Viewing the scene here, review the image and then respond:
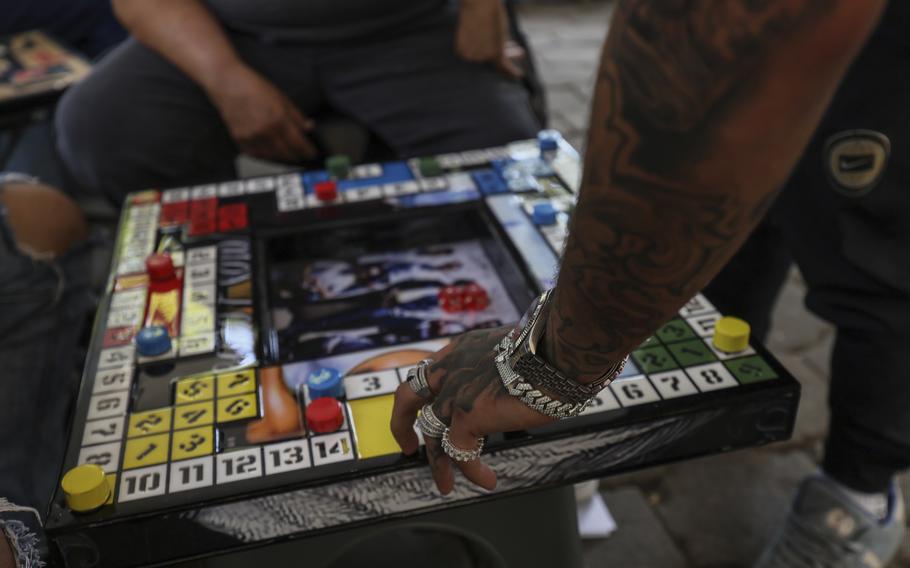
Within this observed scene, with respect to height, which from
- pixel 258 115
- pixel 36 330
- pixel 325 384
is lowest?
pixel 36 330

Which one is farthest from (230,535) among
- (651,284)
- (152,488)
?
(651,284)

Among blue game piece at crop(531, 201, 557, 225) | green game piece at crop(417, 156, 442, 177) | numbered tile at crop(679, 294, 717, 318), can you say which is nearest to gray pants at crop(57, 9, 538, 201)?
green game piece at crop(417, 156, 442, 177)

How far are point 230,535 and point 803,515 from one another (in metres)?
0.67

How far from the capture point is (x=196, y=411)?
611 mm

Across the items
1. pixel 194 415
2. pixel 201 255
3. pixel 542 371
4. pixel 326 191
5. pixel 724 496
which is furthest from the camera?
pixel 724 496

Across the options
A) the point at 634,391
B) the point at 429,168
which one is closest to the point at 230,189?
the point at 429,168

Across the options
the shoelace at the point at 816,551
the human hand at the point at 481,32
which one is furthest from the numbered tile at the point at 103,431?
the human hand at the point at 481,32

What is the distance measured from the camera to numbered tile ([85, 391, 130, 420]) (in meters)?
0.61

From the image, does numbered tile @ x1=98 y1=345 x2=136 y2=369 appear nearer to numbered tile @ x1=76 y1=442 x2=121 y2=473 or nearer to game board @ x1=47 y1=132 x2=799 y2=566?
game board @ x1=47 y1=132 x2=799 y2=566

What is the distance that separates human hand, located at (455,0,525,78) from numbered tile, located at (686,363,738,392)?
0.79m

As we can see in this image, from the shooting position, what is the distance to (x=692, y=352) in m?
0.65

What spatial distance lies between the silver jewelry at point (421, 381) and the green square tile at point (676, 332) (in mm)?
216

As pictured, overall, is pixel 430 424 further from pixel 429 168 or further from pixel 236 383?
pixel 429 168

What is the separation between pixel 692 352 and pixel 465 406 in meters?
0.23
